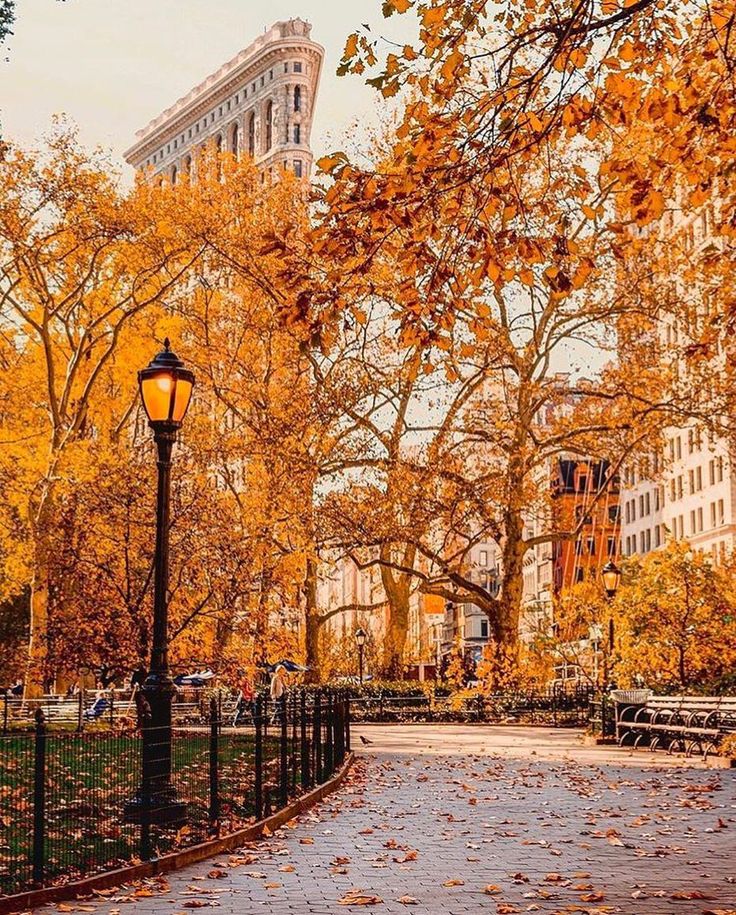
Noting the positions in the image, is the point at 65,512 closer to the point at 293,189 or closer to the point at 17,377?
the point at 17,377

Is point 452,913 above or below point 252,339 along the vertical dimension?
below

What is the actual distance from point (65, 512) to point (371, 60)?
26.0 meters

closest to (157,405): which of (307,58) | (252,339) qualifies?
(252,339)

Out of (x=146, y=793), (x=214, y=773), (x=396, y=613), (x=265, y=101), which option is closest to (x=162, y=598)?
(x=214, y=773)

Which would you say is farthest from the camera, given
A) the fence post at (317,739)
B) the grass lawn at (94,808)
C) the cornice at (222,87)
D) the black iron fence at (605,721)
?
the cornice at (222,87)

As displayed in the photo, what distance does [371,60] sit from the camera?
1122 centimetres

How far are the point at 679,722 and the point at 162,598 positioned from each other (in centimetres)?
1888

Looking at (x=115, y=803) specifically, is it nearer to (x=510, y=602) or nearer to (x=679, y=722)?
(x=679, y=722)

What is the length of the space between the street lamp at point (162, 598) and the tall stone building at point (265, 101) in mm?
131282

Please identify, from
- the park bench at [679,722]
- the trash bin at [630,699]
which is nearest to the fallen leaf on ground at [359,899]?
the park bench at [679,722]

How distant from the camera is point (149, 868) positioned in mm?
12141

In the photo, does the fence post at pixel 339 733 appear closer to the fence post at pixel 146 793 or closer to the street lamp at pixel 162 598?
the street lamp at pixel 162 598

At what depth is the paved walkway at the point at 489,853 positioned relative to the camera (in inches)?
419

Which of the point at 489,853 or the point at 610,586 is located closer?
the point at 489,853
